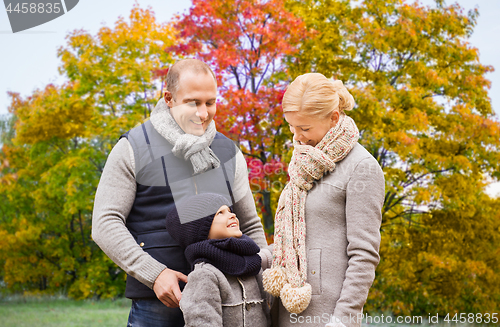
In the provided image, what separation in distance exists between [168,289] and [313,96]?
1.14m

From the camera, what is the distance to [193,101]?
7.70ft

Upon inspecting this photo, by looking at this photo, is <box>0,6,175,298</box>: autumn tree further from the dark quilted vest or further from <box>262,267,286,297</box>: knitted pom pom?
<box>262,267,286,297</box>: knitted pom pom

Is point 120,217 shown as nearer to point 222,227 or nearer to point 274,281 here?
point 222,227

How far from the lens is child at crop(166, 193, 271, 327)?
2.03 m

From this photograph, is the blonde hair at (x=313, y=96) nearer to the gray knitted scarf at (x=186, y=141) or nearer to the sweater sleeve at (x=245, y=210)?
the gray knitted scarf at (x=186, y=141)

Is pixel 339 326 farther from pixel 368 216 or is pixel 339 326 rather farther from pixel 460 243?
pixel 460 243

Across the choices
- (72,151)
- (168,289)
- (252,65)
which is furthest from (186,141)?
(72,151)

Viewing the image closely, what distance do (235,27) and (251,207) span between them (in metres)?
5.61

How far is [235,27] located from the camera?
7.59 meters

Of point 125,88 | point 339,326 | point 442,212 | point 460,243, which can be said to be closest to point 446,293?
point 460,243

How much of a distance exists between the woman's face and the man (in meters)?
0.51

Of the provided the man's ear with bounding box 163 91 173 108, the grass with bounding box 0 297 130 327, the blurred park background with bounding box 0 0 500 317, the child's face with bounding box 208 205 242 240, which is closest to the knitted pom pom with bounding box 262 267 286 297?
the child's face with bounding box 208 205 242 240

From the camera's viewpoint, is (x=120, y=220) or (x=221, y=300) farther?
(x=120, y=220)

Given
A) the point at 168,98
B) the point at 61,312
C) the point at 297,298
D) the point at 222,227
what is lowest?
the point at 61,312
